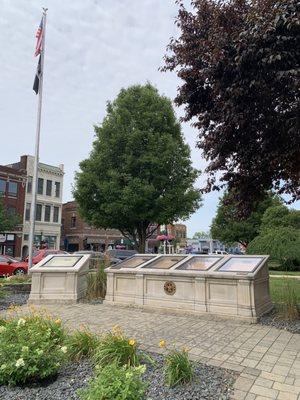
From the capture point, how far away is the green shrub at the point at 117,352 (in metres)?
4.59

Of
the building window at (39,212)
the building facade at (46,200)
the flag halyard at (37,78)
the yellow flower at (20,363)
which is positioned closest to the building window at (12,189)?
the building facade at (46,200)

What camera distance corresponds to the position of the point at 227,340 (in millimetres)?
6555

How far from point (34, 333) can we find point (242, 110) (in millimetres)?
4753

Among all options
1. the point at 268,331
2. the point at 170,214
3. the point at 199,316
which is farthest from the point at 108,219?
the point at 268,331

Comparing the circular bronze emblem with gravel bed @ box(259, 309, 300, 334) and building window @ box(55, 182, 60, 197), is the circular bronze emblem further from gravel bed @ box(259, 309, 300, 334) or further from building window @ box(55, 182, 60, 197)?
building window @ box(55, 182, 60, 197)

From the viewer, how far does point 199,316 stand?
873cm

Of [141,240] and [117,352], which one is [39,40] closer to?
[141,240]

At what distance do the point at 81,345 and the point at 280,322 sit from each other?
475 centimetres

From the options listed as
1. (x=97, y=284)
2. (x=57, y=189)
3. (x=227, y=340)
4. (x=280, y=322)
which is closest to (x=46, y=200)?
(x=57, y=189)

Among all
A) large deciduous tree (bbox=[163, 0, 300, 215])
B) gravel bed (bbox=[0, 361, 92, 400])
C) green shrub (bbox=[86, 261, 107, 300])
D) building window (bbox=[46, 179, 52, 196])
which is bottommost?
gravel bed (bbox=[0, 361, 92, 400])

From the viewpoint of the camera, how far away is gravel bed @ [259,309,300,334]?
7.48 meters

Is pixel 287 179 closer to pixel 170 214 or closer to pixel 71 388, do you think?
pixel 71 388

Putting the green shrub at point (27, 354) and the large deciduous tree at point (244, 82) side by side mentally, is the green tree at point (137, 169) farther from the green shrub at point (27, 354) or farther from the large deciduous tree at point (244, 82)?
the green shrub at point (27, 354)

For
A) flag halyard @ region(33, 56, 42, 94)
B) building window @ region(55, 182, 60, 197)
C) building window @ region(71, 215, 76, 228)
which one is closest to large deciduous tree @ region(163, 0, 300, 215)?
flag halyard @ region(33, 56, 42, 94)
